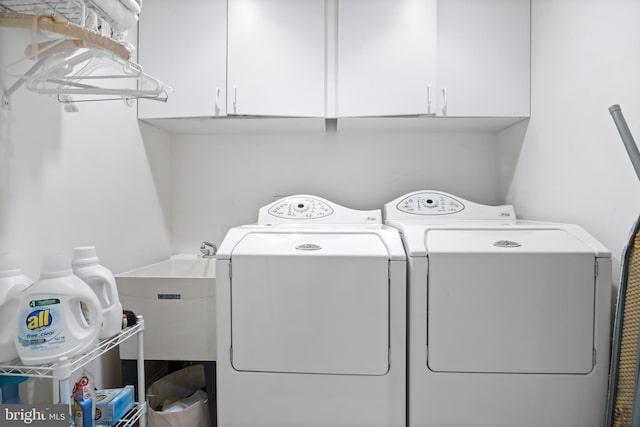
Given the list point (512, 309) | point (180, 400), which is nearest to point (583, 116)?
point (512, 309)

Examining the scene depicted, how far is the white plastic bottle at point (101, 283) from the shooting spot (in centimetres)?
112

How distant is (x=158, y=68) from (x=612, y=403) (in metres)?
2.56

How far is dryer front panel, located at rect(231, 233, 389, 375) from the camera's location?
142cm

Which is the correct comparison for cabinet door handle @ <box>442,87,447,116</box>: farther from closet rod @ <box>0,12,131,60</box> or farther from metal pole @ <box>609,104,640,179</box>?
closet rod @ <box>0,12,131,60</box>

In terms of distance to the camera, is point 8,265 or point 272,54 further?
point 272,54

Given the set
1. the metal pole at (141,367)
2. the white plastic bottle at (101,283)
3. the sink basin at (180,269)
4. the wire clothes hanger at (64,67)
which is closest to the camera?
the wire clothes hanger at (64,67)

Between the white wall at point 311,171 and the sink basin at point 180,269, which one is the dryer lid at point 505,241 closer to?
the white wall at point 311,171

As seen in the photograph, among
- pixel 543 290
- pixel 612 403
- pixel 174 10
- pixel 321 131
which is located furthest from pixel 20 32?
pixel 612 403

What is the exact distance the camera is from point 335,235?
161cm

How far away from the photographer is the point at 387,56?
76.4 inches

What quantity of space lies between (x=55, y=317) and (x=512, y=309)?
1.53 metres

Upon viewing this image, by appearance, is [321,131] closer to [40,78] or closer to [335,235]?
[335,235]

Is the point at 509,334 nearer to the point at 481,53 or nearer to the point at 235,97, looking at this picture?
the point at 481,53

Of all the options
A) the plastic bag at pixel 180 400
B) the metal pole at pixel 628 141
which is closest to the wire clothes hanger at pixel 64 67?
the plastic bag at pixel 180 400
